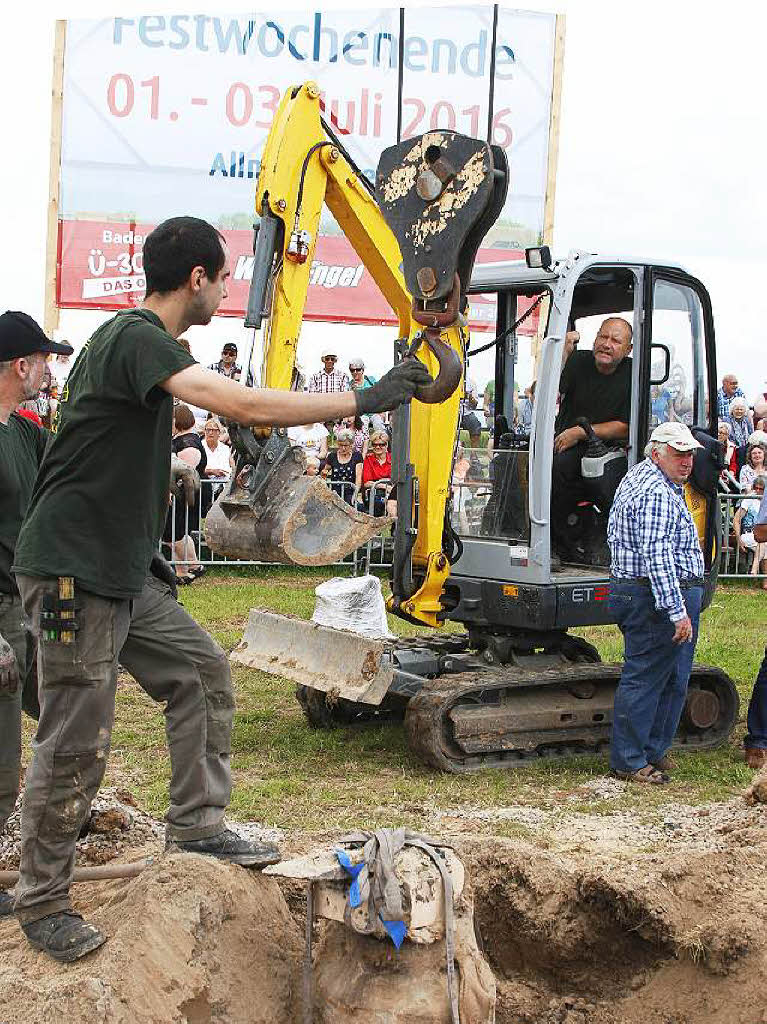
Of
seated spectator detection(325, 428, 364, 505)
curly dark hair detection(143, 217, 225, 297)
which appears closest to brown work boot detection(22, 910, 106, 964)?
curly dark hair detection(143, 217, 225, 297)

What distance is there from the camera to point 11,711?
4977 millimetres

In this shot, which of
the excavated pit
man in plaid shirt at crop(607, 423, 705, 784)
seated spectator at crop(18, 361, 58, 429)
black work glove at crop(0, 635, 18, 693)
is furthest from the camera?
seated spectator at crop(18, 361, 58, 429)

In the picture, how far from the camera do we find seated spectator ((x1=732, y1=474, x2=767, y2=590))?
50.8 feet

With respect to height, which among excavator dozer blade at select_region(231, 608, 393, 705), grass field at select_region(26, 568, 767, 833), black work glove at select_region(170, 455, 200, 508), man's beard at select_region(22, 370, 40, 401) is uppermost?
man's beard at select_region(22, 370, 40, 401)

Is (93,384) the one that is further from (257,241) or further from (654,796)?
(654,796)

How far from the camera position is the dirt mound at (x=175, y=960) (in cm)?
376

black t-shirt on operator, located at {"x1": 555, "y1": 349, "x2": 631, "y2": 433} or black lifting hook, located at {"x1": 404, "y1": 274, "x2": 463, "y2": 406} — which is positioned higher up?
black lifting hook, located at {"x1": 404, "y1": 274, "x2": 463, "y2": 406}

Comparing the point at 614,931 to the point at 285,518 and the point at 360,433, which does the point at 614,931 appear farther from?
the point at 360,433

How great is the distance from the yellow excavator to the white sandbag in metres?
0.26

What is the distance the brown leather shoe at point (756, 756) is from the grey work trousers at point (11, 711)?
480 centimetres

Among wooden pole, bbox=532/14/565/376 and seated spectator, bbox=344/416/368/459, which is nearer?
seated spectator, bbox=344/416/368/459

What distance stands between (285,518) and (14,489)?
5.90 feet

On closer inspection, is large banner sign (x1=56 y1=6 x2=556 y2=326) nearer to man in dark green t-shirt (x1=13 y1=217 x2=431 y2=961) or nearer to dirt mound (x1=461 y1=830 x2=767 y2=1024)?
dirt mound (x1=461 y1=830 x2=767 y2=1024)

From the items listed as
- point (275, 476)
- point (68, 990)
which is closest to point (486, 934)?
point (68, 990)
